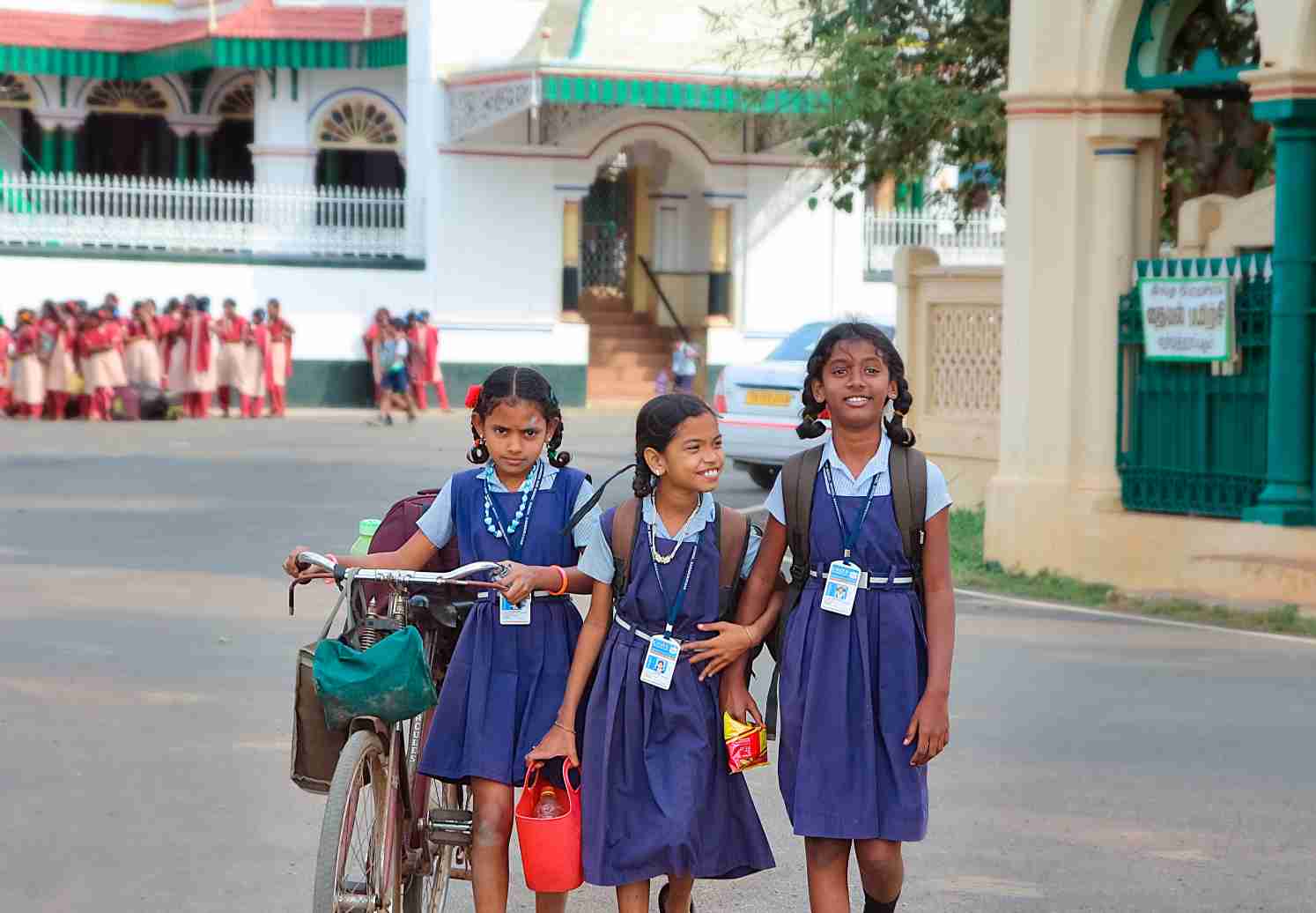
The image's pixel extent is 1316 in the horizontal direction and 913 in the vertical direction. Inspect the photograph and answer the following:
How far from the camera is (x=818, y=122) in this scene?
17.3 m

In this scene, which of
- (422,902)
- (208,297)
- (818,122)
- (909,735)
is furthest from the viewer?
(208,297)

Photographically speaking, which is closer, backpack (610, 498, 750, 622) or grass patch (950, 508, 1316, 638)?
backpack (610, 498, 750, 622)

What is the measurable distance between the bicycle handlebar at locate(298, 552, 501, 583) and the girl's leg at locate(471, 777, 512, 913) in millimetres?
502

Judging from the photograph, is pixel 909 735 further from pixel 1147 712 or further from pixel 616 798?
pixel 1147 712

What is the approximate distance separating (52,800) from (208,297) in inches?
932

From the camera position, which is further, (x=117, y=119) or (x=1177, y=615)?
(x=117, y=119)

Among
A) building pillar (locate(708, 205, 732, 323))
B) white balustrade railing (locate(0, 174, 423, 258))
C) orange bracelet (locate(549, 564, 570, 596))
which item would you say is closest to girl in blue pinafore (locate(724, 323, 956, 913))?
orange bracelet (locate(549, 564, 570, 596))

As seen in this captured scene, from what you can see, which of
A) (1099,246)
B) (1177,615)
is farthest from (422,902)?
(1099,246)

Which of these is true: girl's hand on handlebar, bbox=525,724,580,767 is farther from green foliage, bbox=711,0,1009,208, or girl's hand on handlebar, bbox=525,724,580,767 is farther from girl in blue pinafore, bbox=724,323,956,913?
green foliage, bbox=711,0,1009,208

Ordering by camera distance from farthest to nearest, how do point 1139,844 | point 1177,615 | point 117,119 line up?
point 117,119
point 1177,615
point 1139,844

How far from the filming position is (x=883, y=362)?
5004 mm

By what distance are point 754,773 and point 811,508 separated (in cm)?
305

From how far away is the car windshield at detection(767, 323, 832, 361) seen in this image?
62.9ft

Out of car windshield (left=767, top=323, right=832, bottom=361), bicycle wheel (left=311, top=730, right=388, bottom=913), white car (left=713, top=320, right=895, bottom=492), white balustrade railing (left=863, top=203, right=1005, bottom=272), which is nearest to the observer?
bicycle wheel (left=311, top=730, right=388, bottom=913)
